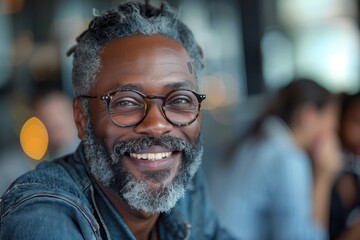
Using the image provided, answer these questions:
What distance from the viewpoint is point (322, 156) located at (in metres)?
4.20

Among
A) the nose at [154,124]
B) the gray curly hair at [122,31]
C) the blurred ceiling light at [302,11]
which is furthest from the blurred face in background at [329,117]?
the blurred ceiling light at [302,11]

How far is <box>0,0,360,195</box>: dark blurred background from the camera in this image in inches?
275

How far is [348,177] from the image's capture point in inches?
151

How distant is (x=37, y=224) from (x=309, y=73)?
5545 millimetres

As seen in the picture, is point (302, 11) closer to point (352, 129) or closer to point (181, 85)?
point (352, 129)

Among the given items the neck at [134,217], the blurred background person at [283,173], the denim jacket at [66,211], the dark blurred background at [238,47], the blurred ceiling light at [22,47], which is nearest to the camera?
the denim jacket at [66,211]

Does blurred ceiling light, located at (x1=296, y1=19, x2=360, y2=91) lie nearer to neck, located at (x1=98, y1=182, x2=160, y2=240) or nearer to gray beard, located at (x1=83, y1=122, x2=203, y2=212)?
neck, located at (x1=98, y1=182, x2=160, y2=240)

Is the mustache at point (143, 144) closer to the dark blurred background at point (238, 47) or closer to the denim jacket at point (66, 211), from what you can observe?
the denim jacket at point (66, 211)

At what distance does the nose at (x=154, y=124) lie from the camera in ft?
6.64

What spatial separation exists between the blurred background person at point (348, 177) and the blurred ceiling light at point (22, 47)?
4.13 metres

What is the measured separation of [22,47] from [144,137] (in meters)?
5.42

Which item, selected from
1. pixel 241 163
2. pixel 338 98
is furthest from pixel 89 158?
pixel 338 98

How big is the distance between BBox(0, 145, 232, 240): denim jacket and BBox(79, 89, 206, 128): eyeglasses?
0.77ft

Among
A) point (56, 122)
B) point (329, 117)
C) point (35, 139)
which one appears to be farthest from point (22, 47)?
point (329, 117)
